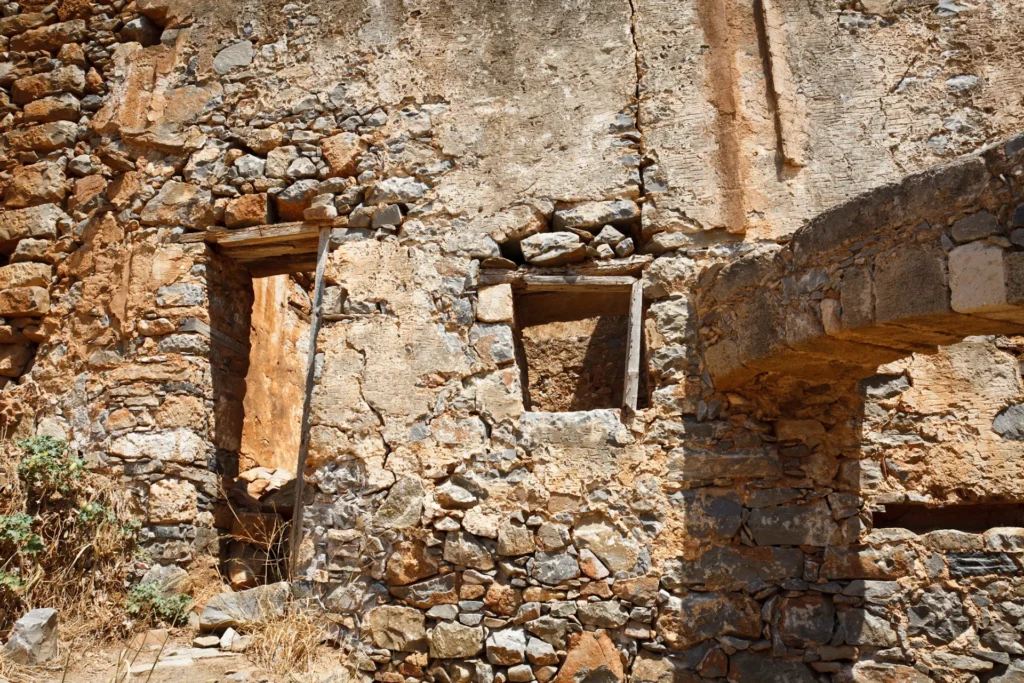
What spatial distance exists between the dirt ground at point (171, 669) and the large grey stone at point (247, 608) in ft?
0.49

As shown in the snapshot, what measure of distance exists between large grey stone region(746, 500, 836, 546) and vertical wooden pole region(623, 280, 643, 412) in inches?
31.1

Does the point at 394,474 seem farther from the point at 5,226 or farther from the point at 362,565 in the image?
the point at 5,226

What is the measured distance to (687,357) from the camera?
425cm

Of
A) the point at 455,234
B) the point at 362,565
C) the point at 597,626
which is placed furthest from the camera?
the point at 455,234

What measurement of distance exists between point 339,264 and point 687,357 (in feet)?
6.31

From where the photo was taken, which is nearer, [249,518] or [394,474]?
[394,474]

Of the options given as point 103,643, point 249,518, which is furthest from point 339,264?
point 103,643

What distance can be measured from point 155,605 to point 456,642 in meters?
1.57

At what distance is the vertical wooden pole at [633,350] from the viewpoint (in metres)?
4.25

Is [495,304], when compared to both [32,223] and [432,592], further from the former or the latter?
[32,223]

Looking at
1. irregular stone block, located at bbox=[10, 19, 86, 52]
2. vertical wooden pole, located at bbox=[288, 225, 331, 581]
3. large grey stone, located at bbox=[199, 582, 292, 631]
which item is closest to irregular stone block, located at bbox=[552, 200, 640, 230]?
vertical wooden pole, located at bbox=[288, 225, 331, 581]

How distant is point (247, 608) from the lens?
4.25m

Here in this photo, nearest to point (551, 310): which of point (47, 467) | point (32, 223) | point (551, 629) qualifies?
point (551, 629)

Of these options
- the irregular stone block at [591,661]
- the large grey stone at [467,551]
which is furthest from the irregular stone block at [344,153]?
the irregular stone block at [591,661]
